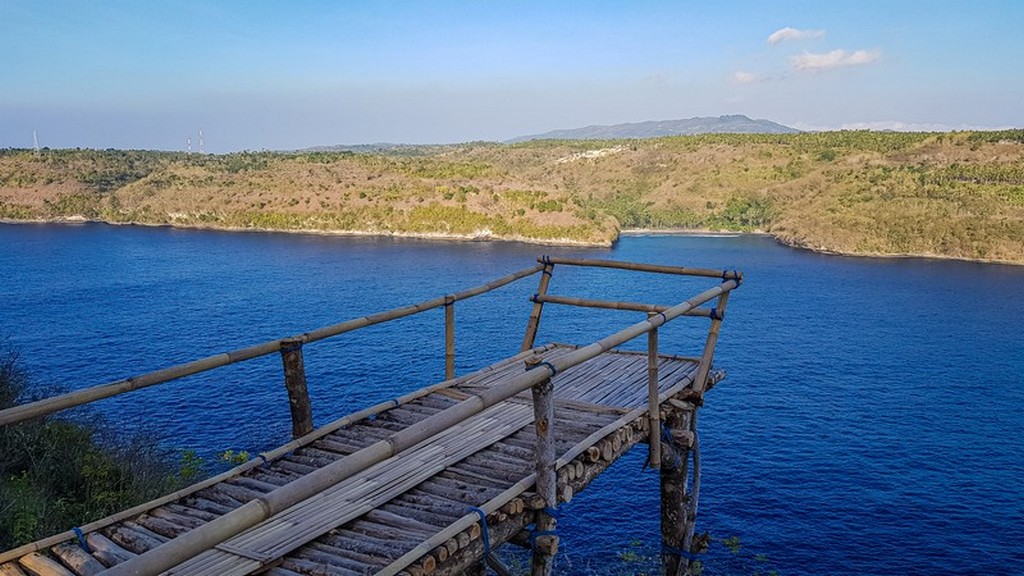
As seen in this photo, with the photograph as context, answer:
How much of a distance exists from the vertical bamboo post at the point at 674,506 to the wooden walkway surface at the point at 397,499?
6.77 feet

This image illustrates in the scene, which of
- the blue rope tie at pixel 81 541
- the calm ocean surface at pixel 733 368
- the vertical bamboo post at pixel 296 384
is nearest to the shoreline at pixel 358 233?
the calm ocean surface at pixel 733 368

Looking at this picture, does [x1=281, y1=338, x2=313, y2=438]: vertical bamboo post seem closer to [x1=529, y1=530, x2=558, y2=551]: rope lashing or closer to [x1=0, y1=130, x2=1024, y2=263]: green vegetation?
[x1=529, y1=530, x2=558, y2=551]: rope lashing

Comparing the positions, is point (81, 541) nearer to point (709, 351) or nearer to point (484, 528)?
point (484, 528)

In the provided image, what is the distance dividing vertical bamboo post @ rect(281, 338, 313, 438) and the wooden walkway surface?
0.48m

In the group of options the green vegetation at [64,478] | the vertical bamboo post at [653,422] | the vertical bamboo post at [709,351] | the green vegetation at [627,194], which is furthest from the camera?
the green vegetation at [627,194]

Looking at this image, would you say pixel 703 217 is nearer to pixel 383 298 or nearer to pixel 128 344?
pixel 383 298

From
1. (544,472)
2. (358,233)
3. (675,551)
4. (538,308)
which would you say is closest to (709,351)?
(538,308)

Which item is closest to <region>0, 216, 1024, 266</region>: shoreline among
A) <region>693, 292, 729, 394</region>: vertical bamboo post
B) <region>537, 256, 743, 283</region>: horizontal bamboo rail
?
<region>537, 256, 743, 283</region>: horizontal bamboo rail

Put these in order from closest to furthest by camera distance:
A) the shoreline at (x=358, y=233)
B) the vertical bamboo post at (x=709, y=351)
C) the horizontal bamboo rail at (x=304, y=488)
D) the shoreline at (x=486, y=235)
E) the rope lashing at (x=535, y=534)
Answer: the horizontal bamboo rail at (x=304, y=488) → the rope lashing at (x=535, y=534) → the vertical bamboo post at (x=709, y=351) → the shoreline at (x=486, y=235) → the shoreline at (x=358, y=233)

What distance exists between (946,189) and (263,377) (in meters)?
84.6

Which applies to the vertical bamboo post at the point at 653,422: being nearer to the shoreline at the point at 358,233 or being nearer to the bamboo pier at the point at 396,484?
the bamboo pier at the point at 396,484

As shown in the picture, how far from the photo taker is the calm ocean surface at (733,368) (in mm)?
21719

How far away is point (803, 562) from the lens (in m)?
19.9

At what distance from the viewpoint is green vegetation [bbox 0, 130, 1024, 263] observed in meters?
84.7
